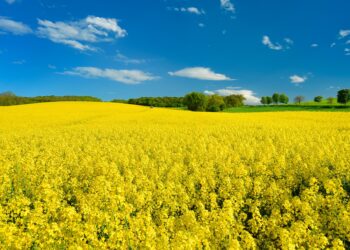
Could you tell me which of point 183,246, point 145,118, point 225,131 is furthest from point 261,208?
point 145,118

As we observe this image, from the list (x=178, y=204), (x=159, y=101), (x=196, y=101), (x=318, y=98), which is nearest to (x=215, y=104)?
(x=196, y=101)

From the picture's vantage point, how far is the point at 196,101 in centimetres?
9594

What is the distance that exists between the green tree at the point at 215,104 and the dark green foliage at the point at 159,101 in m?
11.4

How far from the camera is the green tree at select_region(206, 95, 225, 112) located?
9902 centimetres

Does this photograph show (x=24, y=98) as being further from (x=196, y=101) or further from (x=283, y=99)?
(x=283, y=99)

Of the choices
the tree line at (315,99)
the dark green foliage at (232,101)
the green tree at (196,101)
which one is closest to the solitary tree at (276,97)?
the tree line at (315,99)

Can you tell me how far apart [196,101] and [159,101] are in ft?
73.6

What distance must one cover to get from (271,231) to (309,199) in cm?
191

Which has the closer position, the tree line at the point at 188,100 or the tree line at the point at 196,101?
the tree line at the point at 188,100

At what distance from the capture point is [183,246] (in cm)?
468

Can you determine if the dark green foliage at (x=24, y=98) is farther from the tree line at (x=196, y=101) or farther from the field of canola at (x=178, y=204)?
the field of canola at (x=178, y=204)

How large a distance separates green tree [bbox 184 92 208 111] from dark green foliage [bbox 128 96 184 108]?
587 inches

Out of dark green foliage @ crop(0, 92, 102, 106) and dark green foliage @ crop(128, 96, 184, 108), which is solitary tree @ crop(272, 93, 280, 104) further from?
dark green foliage @ crop(0, 92, 102, 106)

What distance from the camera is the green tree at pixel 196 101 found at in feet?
315
